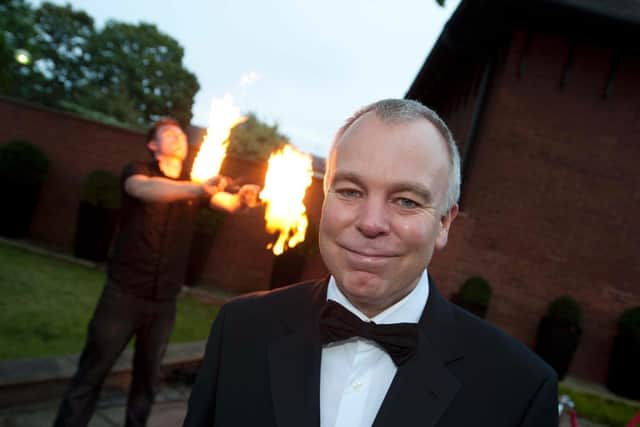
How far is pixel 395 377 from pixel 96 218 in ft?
28.9

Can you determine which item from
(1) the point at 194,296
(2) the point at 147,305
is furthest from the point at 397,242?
(1) the point at 194,296

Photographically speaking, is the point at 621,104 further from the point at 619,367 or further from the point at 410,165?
the point at 410,165

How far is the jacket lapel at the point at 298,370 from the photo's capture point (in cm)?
146

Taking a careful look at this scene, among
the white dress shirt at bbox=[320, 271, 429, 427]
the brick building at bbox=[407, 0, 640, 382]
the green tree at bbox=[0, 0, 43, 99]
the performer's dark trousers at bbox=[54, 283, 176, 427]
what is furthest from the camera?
the green tree at bbox=[0, 0, 43, 99]

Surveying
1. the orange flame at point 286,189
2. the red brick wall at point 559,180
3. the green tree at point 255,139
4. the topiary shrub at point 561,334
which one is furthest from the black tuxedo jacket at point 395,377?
the green tree at point 255,139

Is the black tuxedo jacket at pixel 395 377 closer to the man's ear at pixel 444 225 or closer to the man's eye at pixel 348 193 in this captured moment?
the man's ear at pixel 444 225

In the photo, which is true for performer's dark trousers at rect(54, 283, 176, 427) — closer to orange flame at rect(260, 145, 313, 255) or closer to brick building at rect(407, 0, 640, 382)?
orange flame at rect(260, 145, 313, 255)

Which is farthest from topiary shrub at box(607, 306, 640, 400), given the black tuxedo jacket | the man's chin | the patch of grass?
the man's chin

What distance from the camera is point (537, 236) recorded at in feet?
26.6

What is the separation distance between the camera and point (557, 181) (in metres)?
8.06

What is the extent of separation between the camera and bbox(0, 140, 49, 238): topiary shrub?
8.97 meters

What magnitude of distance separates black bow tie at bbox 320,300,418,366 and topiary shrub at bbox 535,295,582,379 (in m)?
7.42

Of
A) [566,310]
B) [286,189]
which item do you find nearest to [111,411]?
[286,189]

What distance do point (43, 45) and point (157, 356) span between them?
53382 mm
